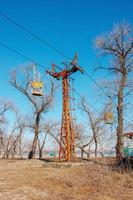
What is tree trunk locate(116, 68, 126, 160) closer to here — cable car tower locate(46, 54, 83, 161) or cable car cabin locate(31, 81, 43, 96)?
cable car tower locate(46, 54, 83, 161)

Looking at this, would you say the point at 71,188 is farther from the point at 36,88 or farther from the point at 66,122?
the point at 66,122

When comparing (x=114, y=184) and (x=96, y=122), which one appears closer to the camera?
(x=114, y=184)

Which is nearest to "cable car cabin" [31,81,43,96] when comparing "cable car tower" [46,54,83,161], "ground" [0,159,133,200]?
"cable car tower" [46,54,83,161]

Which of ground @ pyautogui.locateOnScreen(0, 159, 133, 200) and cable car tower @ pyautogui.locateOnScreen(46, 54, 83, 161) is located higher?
cable car tower @ pyautogui.locateOnScreen(46, 54, 83, 161)

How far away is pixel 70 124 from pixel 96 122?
29.2m

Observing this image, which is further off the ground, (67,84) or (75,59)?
(75,59)

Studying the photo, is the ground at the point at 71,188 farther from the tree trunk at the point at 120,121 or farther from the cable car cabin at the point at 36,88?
the tree trunk at the point at 120,121

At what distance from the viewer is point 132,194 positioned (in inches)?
358

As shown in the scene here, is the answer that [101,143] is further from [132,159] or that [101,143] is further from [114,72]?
[114,72]

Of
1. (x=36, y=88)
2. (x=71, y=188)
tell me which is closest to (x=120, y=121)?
(x=36, y=88)

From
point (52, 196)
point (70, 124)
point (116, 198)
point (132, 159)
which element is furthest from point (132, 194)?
point (70, 124)

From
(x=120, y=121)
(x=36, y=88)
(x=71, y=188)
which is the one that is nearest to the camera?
(x=71, y=188)

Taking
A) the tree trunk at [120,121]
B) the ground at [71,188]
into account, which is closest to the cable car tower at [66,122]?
the tree trunk at [120,121]

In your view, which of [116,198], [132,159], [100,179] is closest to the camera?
[116,198]
